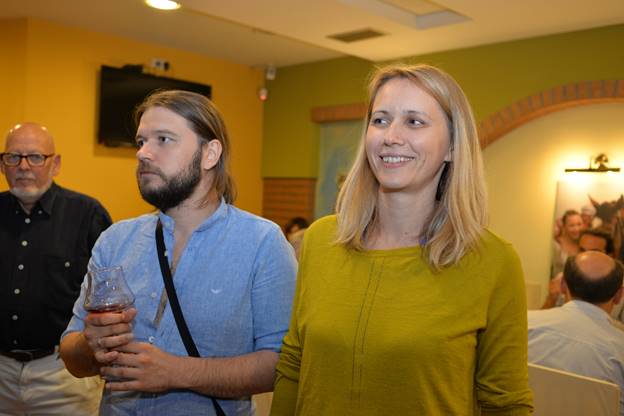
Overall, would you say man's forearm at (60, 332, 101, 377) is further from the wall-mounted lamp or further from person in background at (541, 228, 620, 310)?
the wall-mounted lamp

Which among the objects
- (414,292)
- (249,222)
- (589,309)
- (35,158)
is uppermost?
(35,158)

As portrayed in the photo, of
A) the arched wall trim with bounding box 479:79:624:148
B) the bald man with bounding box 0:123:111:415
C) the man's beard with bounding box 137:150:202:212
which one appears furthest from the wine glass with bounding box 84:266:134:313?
the arched wall trim with bounding box 479:79:624:148

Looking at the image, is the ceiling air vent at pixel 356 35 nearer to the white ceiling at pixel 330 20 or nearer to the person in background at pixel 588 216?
the white ceiling at pixel 330 20

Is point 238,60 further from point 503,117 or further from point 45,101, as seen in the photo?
point 503,117

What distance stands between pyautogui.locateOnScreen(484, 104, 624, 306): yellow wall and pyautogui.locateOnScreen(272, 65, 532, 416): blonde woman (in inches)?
155

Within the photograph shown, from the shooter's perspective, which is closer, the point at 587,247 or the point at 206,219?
the point at 206,219

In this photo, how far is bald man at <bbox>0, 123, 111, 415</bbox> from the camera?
252 centimetres

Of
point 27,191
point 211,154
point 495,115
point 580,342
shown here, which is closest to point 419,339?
point 211,154

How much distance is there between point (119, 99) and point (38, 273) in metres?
3.82

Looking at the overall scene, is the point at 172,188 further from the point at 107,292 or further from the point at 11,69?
the point at 11,69

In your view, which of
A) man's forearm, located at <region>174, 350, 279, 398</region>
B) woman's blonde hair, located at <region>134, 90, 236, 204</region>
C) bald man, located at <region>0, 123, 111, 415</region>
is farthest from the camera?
bald man, located at <region>0, 123, 111, 415</region>

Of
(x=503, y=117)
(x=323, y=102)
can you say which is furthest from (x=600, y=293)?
(x=323, y=102)

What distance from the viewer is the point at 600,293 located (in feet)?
8.91

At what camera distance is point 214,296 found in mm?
1567
